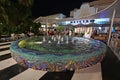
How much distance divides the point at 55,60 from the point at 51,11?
3666 centimetres

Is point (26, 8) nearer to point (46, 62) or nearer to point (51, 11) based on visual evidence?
point (46, 62)

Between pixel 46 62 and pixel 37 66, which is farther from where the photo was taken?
pixel 37 66

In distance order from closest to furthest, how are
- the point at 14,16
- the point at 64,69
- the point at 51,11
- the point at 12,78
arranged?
the point at 12,78, the point at 64,69, the point at 14,16, the point at 51,11

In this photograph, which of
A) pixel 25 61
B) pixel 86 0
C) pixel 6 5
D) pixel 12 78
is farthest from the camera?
pixel 86 0

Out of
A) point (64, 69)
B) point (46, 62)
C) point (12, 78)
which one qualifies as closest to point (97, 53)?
point (64, 69)

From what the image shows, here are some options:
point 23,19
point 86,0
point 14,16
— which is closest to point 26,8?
point 23,19

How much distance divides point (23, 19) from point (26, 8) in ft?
4.73

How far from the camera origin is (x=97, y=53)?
4145mm

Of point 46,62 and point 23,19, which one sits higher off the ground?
point 23,19

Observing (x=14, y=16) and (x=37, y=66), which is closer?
(x=37, y=66)

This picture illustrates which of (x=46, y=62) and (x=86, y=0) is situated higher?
(x=86, y=0)

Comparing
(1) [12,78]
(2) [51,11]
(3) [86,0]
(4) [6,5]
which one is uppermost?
(3) [86,0]

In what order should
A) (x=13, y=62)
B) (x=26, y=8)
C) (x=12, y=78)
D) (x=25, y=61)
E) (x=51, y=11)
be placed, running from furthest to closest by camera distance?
(x=51, y=11)
(x=26, y=8)
(x=13, y=62)
(x=25, y=61)
(x=12, y=78)

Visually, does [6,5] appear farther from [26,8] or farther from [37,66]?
[37,66]
